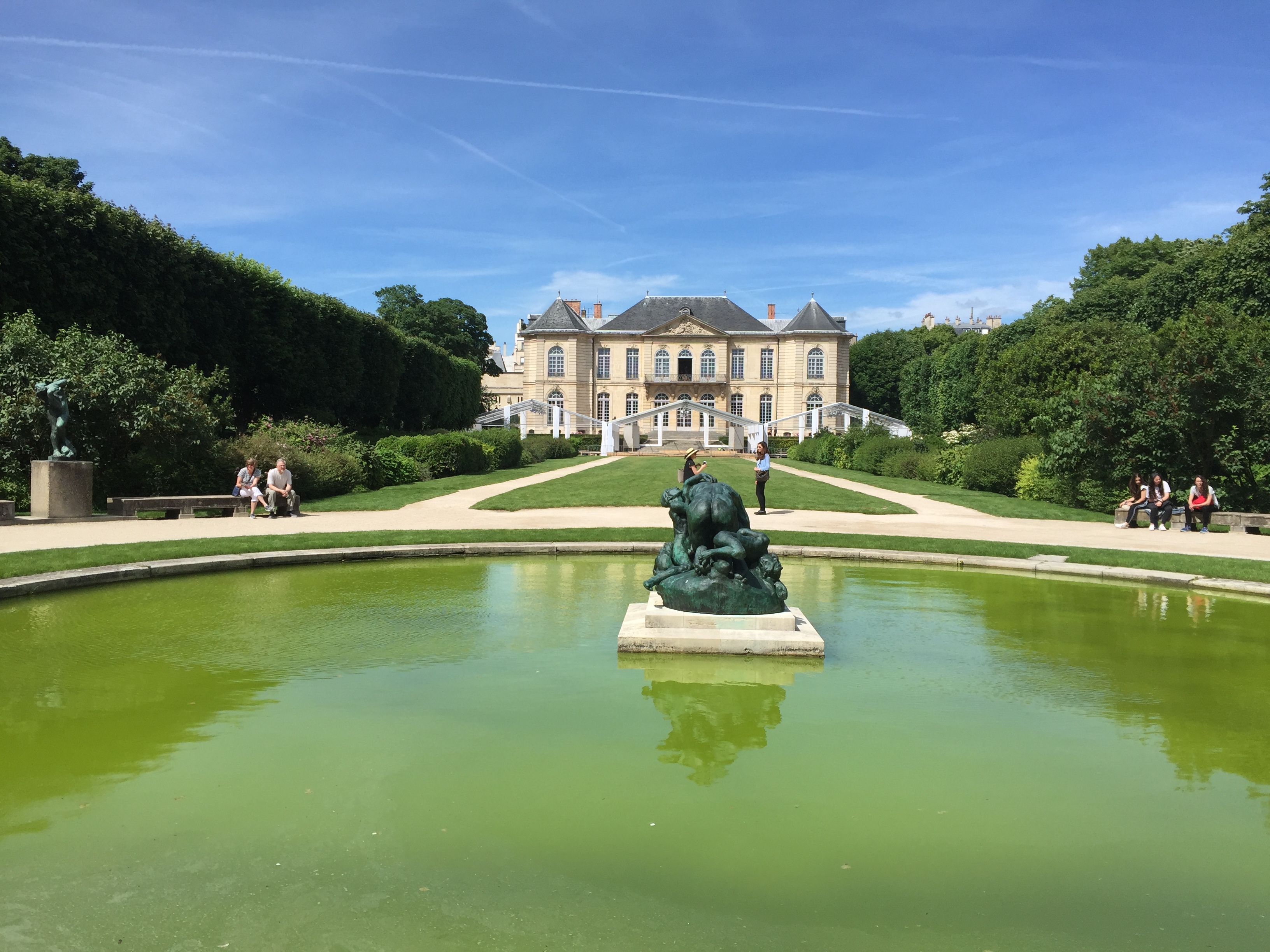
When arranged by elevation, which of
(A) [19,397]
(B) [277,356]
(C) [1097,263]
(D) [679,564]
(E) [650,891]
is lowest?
(E) [650,891]

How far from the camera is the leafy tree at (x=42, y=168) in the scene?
24.7 meters

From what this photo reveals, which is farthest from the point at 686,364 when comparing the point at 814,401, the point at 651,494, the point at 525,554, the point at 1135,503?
the point at 525,554

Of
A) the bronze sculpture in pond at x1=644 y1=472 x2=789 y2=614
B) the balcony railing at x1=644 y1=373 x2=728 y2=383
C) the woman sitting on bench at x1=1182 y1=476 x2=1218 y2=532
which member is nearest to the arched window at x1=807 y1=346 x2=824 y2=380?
the balcony railing at x1=644 y1=373 x2=728 y2=383

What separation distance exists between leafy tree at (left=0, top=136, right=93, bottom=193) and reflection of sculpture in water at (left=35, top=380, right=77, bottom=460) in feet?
44.7

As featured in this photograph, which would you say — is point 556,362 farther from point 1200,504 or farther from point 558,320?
point 1200,504

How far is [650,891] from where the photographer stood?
274 centimetres

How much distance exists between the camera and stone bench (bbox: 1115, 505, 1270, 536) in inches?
519

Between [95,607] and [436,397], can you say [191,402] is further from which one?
[436,397]

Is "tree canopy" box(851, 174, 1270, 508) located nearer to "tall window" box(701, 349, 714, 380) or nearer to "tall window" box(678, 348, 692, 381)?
"tall window" box(701, 349, 714, 380)

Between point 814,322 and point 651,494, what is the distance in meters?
49.8

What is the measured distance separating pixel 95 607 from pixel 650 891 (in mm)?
5613

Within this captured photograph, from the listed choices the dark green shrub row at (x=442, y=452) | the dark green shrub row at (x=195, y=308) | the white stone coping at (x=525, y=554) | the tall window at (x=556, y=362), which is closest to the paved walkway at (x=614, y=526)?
the white stone coping at (x=525, y=554)

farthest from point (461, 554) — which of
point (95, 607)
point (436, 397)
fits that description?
point (436, 397)

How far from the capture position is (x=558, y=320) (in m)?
65.8
